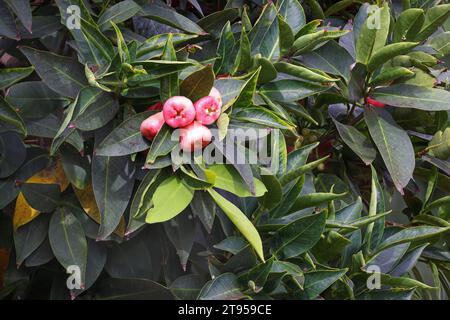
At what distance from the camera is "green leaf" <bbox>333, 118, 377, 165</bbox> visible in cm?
110

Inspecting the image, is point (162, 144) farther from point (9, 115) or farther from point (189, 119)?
point (9, 115)

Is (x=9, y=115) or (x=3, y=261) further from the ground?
(x=9, y=115)

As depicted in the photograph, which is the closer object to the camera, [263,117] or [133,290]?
[263,117]

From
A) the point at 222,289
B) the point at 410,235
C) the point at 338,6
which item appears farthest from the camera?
the point at 338,6

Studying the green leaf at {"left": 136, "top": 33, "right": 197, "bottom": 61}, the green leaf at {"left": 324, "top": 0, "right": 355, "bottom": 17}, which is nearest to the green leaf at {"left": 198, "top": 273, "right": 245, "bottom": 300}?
the green leaf at {"left": 136, "top": 33, "right": 197, "bottom": 61}

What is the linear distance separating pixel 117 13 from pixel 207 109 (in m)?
0.24

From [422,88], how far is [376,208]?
216 mm

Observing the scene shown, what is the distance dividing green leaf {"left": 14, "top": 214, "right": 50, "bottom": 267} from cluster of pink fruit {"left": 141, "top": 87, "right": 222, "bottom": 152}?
0.84ft

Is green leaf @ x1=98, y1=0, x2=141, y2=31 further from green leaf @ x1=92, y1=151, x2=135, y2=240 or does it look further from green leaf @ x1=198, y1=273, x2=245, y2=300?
green leaf @ x1=198, y1=273, x2=245, y2=300

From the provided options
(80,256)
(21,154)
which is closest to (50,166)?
(21,154)

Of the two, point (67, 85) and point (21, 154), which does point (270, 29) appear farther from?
point (21, 154)

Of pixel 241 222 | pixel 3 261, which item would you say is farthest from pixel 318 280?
pixel 3 261

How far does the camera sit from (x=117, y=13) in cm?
101

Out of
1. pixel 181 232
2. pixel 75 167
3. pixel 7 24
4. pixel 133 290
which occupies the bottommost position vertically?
pixel 133 290
